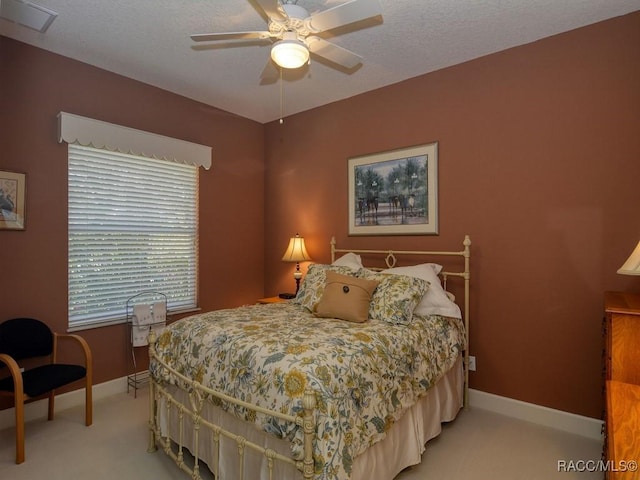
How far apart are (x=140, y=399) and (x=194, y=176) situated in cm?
220

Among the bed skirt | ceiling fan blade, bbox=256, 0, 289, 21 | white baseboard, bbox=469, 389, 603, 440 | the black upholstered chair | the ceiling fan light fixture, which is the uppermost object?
ceiling fan blade, bbox=256, 0, 289, 21

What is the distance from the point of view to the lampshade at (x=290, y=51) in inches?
74.7

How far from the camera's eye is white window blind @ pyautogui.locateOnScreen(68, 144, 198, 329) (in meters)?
3.02

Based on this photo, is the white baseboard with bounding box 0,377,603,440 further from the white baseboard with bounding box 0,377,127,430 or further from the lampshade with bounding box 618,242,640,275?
the lampshade with bounding box 618,242,640,275

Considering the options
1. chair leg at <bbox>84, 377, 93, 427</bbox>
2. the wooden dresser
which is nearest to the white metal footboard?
chair leg at <bbox>84, 377, 93, 427</bbox>

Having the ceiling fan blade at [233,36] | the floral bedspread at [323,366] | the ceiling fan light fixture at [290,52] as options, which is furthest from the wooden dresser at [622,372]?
the ceiling fan blade at [233,36]

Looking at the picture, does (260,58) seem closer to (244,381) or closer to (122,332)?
(244,381)

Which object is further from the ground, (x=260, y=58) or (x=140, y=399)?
(x=260, y=58)

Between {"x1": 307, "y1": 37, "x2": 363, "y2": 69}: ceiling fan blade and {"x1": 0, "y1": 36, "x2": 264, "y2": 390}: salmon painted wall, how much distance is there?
2.00m

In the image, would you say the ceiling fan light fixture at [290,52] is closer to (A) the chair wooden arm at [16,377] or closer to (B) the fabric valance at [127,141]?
(B) the fabric valance at [127,141]

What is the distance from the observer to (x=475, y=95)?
298 centimetres

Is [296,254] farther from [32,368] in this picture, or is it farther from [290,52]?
[32,368]

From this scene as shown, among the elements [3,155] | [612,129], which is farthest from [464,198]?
[3,155]

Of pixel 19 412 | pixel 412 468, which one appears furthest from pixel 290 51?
pixel 19 412
